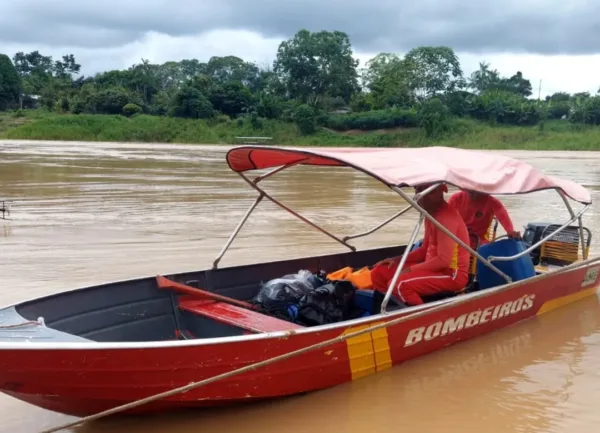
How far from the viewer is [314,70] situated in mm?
59500

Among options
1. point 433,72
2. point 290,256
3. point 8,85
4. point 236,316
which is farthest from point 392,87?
point 236,316

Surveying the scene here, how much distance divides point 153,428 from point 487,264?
9.67 feet

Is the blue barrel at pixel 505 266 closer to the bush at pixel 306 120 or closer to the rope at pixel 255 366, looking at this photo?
the rope at pixel 255 366

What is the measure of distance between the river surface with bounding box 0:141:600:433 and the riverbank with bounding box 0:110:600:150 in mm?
24587

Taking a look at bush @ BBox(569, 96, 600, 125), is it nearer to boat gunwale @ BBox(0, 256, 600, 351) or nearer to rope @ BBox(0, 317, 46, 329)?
boat gunwale @ BBox(0, 256, 600, 351)

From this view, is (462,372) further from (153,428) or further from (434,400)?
(153,428)

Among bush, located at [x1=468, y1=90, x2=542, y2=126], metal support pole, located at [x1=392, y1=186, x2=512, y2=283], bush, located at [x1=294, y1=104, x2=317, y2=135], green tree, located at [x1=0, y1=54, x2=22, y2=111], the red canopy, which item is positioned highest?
green tree, located at [x1=0, y1=54, x2=22, y2=111]

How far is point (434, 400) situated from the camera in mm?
4887

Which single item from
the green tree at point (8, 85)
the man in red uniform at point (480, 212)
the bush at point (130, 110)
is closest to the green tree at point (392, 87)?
the bush at point (130, 110)

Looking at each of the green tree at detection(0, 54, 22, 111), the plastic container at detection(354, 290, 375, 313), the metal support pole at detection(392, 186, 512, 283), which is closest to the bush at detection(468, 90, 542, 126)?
the green tree at detection(0, 54, 22, 111)

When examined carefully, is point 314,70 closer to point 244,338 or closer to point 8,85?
point 8,85

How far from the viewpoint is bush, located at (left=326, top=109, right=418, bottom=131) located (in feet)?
159

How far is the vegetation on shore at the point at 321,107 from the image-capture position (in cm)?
4575

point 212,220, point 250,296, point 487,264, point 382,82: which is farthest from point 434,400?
point 382,82
